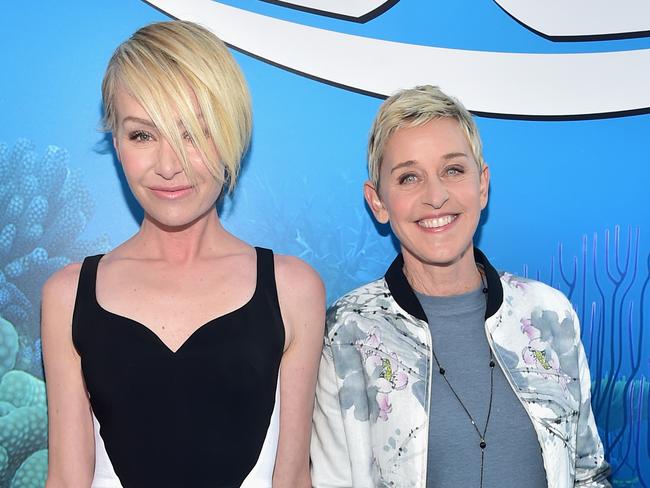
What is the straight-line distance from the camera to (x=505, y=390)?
2.00 meters

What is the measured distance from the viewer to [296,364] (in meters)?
1.98

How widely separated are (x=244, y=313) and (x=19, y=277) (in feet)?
2.24

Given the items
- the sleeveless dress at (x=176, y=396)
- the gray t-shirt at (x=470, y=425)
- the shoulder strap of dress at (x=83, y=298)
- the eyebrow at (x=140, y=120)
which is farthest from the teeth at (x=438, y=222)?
the shoulder strap of dress at (x=83, y=298)

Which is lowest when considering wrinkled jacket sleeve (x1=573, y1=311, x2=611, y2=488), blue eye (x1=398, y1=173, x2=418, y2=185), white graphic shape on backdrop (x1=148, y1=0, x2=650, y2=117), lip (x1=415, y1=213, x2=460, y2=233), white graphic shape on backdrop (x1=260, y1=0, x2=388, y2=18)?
wrinkled jacket sleeve (x1=573, y1=311, x2=611, y2=488)

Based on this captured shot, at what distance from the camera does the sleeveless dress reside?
6.03ft

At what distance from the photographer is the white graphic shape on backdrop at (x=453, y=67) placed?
2.26 m

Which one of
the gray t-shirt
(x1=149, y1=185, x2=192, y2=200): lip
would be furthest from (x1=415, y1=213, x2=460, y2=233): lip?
(x1=149, y1=185, x2=192, y2=200): lip

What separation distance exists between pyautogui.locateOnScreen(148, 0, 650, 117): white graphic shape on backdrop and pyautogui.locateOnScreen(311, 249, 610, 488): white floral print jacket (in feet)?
1.75

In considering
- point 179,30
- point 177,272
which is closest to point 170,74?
point 179,30

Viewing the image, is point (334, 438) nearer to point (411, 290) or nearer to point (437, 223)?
point (411, 290)

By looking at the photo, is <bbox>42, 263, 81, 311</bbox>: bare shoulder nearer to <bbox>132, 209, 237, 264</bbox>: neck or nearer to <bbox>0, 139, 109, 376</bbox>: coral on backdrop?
<bbox>132, 209, 237, 264</bbox>: neck

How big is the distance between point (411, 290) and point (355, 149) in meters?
0.48

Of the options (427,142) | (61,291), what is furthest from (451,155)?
(61,291)

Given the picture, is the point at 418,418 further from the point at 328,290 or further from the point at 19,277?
the point at 19,277
